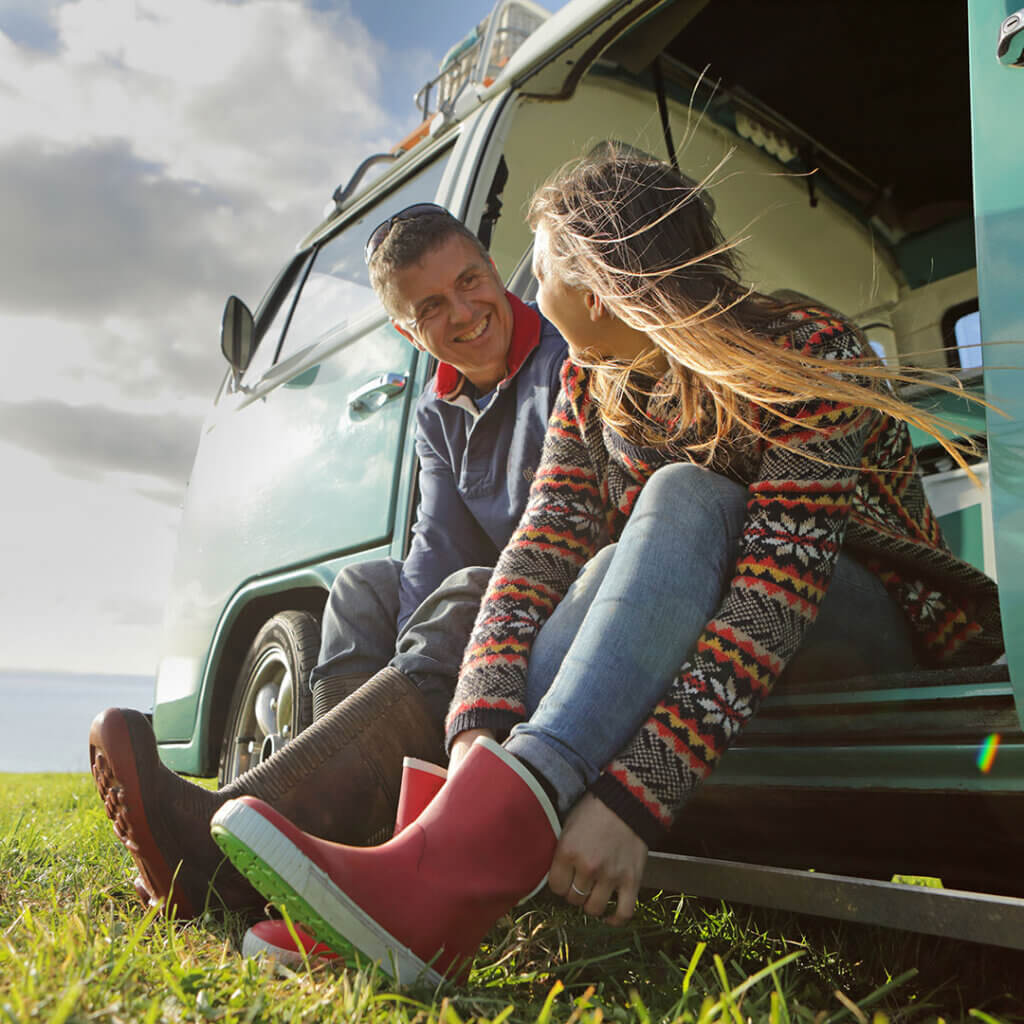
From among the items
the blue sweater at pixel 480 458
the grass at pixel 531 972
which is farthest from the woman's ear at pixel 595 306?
the grass at pixel 531 972

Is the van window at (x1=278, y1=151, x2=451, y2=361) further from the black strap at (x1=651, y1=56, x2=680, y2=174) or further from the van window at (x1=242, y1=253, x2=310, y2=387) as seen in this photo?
the black strap at (x1=651, y1=56, x2=680, y2=174)

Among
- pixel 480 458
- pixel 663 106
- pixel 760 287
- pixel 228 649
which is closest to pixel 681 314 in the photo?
pixel 480 458

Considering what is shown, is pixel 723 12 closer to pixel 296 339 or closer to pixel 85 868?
pixel 296 339

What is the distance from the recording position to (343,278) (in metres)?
2.74

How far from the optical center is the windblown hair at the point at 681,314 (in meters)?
1.14

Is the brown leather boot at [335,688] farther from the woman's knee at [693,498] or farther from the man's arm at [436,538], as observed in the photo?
the woman's knee at [693,498]

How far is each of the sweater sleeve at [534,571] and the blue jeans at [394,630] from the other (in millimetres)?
130

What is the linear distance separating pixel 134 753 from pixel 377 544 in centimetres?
99

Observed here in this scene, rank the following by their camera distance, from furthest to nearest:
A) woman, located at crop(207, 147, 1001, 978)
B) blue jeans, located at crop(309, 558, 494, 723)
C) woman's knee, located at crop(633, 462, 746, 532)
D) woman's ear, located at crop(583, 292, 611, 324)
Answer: blue jeans, located at crop(309, 558, 494, 723) < woman's ear, located at crop(583, 292, 611, 324) < woman's knee, located at crop(633, 462, 746, 532) < woman, located at crop(207, 147, 1001, 978)

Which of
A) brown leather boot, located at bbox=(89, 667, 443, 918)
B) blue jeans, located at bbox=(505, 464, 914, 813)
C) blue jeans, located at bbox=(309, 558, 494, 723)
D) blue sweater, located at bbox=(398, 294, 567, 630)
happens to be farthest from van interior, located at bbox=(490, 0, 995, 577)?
brown leather boot, located at bbox=(89, 667, 443, 918)

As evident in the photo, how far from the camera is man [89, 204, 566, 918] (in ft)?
4.41

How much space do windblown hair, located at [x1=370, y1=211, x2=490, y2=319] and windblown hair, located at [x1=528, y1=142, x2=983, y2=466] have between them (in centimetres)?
52

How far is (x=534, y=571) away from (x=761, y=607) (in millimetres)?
401

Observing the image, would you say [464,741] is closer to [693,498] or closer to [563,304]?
[693,498]
